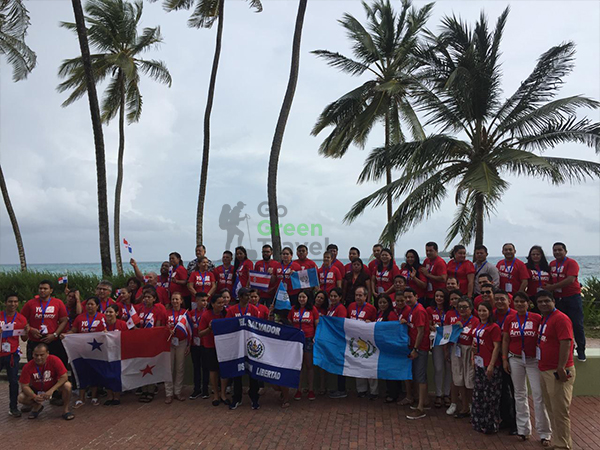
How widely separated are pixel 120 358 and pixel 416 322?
5.31m

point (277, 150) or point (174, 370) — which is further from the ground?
point (277, 150)

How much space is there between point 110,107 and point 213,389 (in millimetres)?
20242

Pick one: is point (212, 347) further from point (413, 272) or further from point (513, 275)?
point (513, 275)

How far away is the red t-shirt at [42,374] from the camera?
8188 millimetres

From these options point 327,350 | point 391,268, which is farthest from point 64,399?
point 391,268

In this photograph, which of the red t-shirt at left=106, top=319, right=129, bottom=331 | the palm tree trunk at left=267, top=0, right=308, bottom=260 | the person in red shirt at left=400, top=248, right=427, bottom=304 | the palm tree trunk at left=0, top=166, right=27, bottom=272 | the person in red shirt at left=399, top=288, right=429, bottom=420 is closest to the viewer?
the person in red shirt at left=399, top=288, right=429, bottom=420

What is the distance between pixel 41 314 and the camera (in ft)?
29.1

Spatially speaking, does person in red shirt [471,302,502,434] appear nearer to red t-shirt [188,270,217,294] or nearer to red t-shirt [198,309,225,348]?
red t-shirt [198,309,225,348]

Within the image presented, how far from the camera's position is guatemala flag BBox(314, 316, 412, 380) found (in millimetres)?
8352

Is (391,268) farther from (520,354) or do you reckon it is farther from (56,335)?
(56,335)

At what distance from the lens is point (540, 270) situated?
9.00 meters

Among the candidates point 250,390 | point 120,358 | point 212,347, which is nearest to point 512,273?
point 250,390

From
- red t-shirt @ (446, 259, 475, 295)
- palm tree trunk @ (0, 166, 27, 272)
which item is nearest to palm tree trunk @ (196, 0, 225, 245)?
palm tree trunk @ (0, 166, 27, 272)

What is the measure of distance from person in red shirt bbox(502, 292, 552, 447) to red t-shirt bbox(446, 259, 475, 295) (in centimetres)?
237
